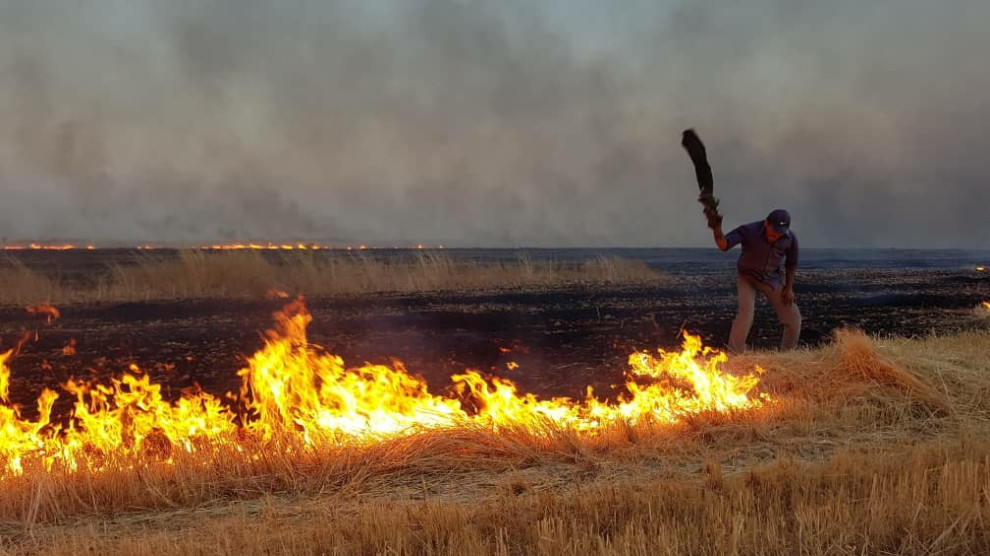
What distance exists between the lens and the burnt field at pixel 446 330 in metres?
10.1

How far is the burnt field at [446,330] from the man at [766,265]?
78.8 inches

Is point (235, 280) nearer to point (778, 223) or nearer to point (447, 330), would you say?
point (447, 330)

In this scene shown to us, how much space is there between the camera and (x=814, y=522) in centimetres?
337

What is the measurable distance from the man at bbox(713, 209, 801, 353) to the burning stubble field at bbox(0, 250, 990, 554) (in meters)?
0.90

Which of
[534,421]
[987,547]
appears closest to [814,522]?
[987,547]

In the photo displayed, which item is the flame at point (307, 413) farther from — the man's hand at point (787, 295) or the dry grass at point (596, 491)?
the man's hand at point (787, 295)

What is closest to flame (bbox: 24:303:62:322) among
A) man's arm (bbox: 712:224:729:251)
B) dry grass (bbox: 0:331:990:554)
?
dry grass (bbox: 0:331:990:554)

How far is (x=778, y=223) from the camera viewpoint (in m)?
8.27

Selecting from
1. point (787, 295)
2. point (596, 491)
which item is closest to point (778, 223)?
point (787, 295)

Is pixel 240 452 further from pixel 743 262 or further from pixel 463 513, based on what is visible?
pixel 743 262

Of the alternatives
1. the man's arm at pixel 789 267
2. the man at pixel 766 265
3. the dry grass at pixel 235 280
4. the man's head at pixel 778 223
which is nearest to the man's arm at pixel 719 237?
the man at pixel 766 265

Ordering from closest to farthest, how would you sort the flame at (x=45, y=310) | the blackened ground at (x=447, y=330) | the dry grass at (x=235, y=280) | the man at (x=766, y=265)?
1. the man at (x=766, y=265)
2. the blackened ground at (x=447, y=330)
3. the flame at (x=45, y=310)
4. the dry grass at (x=235, y=280)

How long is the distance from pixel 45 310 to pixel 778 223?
Result: 57.5 feet

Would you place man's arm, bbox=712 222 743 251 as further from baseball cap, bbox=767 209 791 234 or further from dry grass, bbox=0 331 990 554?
dry grass, bbox=0 331 990 554
